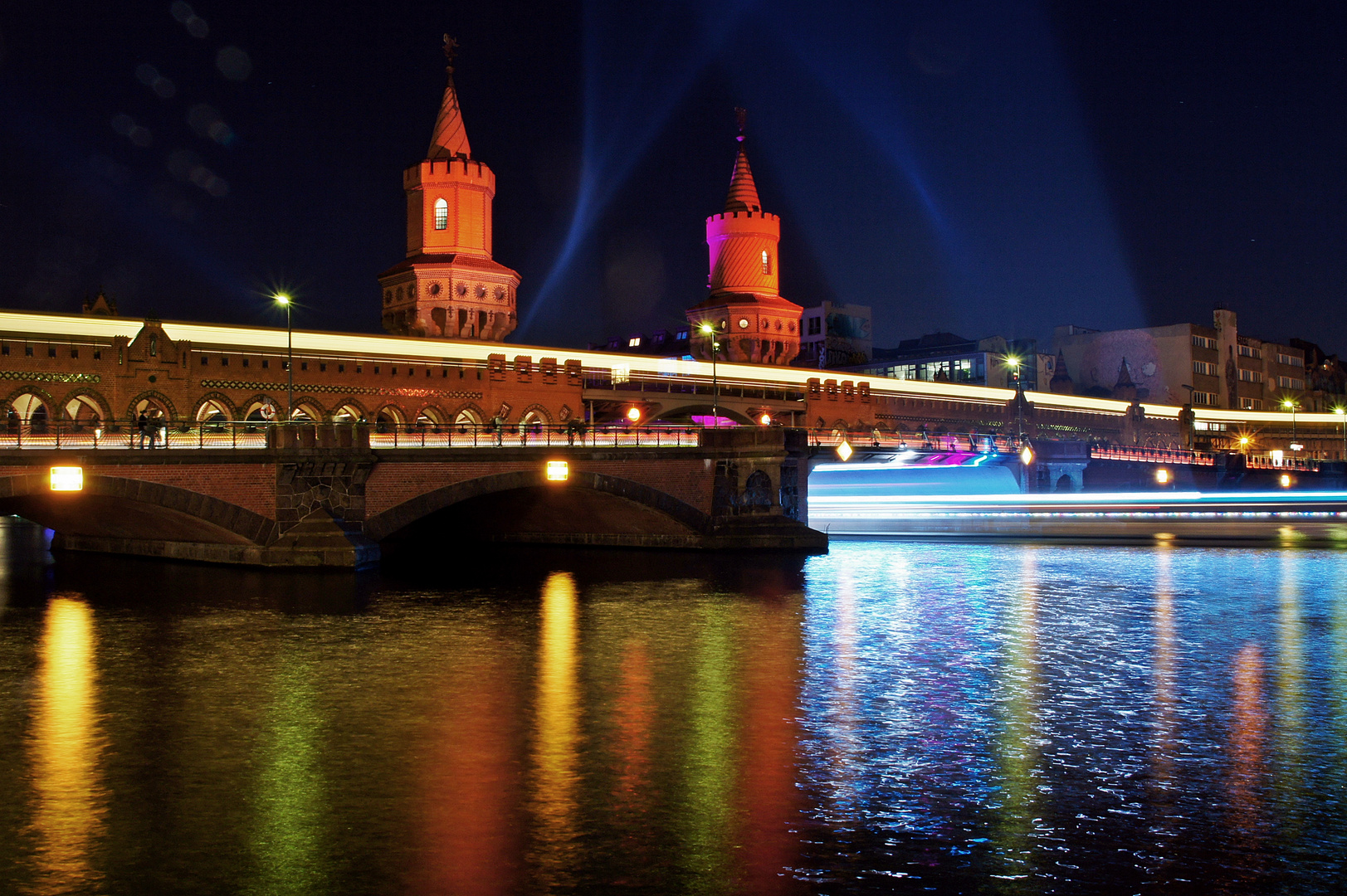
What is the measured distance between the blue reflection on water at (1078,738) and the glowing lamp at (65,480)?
18.5 metres

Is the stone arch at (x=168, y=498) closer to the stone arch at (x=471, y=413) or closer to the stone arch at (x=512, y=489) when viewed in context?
the stone arch at (x=512, y=489)

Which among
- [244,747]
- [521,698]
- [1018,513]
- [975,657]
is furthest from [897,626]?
[1018,513]

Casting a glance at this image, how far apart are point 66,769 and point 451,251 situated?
68328 mm

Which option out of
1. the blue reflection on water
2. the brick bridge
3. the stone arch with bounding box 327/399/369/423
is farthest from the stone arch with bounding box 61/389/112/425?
the blue reflection on water

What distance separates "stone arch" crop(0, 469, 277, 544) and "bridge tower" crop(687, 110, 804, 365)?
199 ft

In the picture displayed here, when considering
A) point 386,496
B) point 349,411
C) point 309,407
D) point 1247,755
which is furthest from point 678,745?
point 349,411

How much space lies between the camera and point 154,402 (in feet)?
158

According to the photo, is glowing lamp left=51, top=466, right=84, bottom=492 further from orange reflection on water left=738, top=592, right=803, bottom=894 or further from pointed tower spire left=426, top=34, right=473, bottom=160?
pointed tower spire left=426, top=34, right=473, bottom=160

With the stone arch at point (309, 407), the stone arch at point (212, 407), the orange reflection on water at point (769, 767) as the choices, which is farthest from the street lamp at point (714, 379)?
the orange reflection on water at point (769, 767)

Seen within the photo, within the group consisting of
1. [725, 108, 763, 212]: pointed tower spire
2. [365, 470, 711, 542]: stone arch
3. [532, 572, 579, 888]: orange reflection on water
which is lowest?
[532, 572, 579, 888]: orange reflection on water

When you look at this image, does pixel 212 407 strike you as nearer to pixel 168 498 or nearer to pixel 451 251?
pixel 168 498

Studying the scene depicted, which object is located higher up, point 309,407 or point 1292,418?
point 1292,418

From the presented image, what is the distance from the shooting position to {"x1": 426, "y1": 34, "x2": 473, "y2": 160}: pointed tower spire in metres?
79.9

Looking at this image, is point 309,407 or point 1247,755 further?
point 309,407
